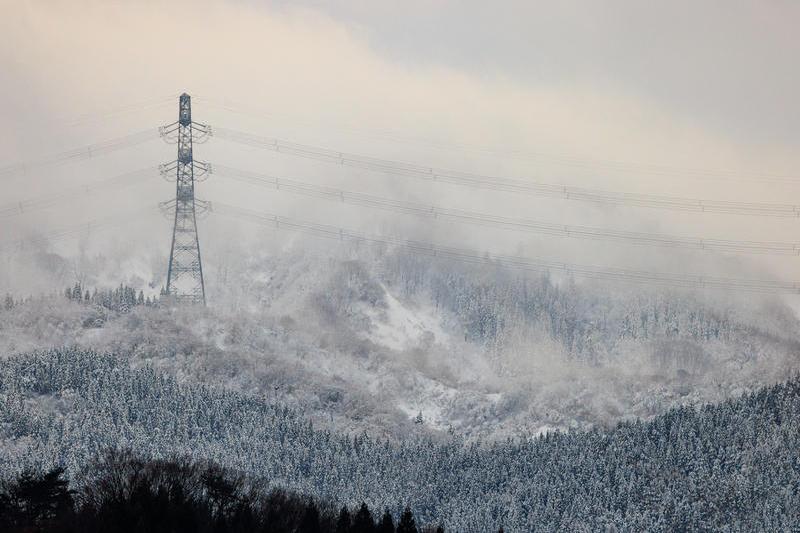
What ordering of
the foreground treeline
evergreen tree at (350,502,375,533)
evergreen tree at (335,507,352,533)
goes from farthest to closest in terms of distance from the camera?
evergreen tree at (350,502,375,533) → evergreen tree at (335,507,352,533) → the foreground treeline

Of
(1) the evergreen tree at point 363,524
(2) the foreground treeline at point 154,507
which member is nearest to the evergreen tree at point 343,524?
(2) the foreground treeline at point 154,507

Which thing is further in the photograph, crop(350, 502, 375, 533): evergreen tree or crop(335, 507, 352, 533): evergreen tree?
crop(350, 502, 375, 533): evergreen tree

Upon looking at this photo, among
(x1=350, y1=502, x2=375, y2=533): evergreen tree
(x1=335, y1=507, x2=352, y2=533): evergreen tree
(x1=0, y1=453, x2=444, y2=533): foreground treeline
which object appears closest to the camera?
(x1=0, y1=453, x2=444, y2=533): foreground treeline

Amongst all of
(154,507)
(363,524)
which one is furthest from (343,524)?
(154,507)

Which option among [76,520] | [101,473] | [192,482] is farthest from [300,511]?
[76,520]

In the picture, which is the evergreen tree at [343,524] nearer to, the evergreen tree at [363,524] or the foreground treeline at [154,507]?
the foreground treeline at [154,507]

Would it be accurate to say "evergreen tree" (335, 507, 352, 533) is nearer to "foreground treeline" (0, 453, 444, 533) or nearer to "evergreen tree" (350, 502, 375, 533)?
"foreground treeline" (0, 453, 444, 533)

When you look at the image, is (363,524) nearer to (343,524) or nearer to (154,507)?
(343,524)

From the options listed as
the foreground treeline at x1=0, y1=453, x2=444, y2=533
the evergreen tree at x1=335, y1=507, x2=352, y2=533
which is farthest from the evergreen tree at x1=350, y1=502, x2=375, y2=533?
the evergreen tree at x1=335, y1=507, x2=352, y2=533

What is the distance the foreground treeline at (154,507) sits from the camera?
512ft

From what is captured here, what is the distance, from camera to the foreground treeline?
156 meters

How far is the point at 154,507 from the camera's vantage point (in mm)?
160750

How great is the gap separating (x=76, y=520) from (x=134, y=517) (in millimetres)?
6622

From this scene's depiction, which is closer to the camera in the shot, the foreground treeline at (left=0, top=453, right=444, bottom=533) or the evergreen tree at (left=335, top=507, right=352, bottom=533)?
the foreground treeline at (left=0, top=453, right=444, bottom=533)
